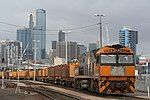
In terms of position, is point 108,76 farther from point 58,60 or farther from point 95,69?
point 58,60

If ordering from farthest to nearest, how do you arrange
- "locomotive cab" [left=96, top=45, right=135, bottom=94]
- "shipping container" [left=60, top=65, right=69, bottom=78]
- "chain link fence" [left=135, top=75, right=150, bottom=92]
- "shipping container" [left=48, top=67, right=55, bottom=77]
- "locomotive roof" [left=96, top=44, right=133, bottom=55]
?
"shipping container" [left=48, top=67, right=55, bottom=77] < "shipping container" [left=60, top=65, right=69, bottom=78] < "chain link fence" [left=135, top=75, right=150, bottom=92] < "locomotive roof" [left=96, top=44, right=133, bottom=55] < "locomotive cab" [left=96, top=45, right=135, bottom=94]

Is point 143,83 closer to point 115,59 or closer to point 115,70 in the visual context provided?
point 115,59

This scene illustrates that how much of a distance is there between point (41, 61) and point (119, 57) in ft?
485

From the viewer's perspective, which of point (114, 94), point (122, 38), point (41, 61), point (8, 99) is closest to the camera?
point (8, 99)

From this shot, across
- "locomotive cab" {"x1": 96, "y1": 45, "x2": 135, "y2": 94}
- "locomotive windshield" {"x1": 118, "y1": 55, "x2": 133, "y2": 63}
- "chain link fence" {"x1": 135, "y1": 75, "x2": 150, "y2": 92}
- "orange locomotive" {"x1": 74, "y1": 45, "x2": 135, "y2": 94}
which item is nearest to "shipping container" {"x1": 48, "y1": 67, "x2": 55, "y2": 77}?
"chain link fence" {"x1": 135, "y1": 75, "x2": 150, "y2": 92}

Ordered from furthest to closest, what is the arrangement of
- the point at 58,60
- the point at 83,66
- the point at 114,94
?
the point at 58,60, the point at 83,66, the point at 114,94

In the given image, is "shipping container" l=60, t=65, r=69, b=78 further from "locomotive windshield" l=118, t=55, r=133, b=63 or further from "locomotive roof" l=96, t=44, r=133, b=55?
"locomotive windshield" l=118, t=55, r=133, b=63

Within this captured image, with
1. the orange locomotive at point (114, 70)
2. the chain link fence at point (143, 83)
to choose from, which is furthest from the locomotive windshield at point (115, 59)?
the chain link fence at point (143, 83)

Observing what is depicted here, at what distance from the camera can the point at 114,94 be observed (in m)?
35.0

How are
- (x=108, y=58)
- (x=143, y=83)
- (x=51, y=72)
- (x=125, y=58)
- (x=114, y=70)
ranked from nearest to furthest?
(x=114, y=70), (x=108, y=58), (x=125, y=58), (x=143, y=83), (x=51, y=72)

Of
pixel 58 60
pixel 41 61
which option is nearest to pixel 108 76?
pixel 58 60

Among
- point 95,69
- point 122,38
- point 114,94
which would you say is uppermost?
point 122,38

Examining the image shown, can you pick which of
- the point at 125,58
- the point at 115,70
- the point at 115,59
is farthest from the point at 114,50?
the point at 115,70

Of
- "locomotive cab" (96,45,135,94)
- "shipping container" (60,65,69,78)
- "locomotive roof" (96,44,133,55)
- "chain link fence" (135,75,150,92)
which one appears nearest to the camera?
"locomotive cab" (96,45,135,94)
